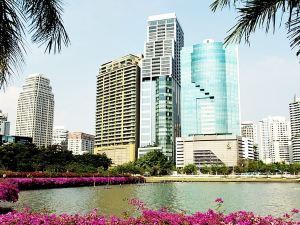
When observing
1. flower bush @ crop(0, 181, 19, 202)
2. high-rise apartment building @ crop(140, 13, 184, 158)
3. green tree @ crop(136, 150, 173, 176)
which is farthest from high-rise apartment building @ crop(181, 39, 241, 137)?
flower bush @ crop(0, 181, 19, 202)

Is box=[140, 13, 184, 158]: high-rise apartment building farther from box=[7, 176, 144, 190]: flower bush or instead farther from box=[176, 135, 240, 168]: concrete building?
box=[7, 176, 144, 190]: flower bush

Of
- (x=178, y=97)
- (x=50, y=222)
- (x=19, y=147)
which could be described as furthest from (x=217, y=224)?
(x=178, y=97)

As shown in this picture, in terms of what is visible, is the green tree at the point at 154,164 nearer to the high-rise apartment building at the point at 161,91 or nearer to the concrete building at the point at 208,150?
the high-rise apartment building at the point at 161,91

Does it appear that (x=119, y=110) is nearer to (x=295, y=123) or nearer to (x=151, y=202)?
(x=295, y=123)

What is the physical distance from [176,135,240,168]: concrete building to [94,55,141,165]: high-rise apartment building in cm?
1990

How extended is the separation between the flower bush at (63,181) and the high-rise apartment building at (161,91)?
83157 millimetres

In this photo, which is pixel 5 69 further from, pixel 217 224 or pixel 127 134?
pixel 127 134

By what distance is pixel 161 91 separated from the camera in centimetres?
15162

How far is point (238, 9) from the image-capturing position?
391 cm

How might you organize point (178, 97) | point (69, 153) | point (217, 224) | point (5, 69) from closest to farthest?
point (5, 69), point (217, 224), point (69, 153), point (178, 97)

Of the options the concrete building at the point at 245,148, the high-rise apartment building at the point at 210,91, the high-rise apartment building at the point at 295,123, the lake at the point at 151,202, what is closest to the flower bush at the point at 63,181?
the lake at the point at 151,202

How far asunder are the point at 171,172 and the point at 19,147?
2812 inches

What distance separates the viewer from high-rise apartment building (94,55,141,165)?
15162 cm

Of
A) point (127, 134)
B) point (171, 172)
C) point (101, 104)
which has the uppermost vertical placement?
point (101, 104)
